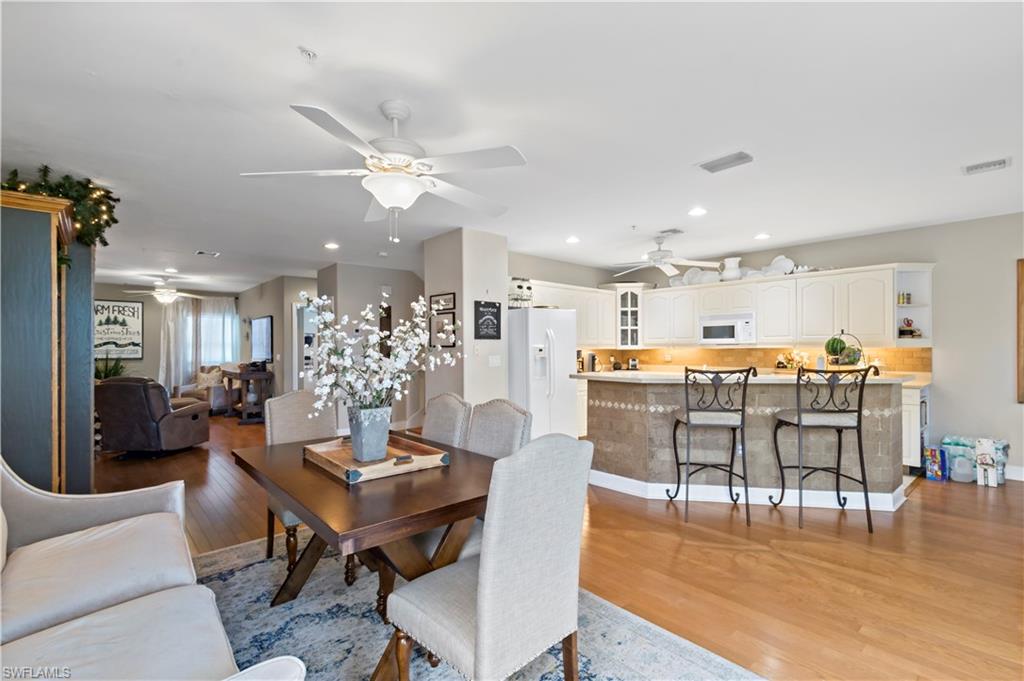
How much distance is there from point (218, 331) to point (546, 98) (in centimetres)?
983

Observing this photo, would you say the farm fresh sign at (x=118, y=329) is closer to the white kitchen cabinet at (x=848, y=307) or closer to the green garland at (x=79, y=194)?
the green garland at (x=79, y=194)

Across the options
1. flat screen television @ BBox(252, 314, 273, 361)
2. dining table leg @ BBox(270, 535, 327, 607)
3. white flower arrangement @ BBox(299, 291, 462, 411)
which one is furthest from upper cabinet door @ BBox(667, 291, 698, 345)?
flat screen television @ BBox(252, 314, 273, 361)

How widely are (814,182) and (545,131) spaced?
2.26m

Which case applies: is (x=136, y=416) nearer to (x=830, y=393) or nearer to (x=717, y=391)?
(x=717, y=391)

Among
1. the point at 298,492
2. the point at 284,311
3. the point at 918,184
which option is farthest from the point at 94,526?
the point at 284,311

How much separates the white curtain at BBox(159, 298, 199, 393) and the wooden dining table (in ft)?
28.4

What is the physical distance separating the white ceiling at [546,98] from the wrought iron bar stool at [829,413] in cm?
149

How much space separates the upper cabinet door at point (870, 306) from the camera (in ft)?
15.9

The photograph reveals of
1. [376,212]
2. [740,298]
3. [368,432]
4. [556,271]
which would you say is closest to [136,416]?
[376,212]

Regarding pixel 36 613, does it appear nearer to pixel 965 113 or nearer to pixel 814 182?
pixel 965 113

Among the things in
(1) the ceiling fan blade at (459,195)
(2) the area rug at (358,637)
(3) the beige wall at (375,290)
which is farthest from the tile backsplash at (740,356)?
(2) the area rug at (358,637)

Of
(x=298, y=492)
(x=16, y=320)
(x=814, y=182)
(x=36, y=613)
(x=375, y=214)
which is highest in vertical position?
(x=814, y=182)

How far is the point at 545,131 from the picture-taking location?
264 centimetres

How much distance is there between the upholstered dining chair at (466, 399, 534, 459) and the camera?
236 cm
